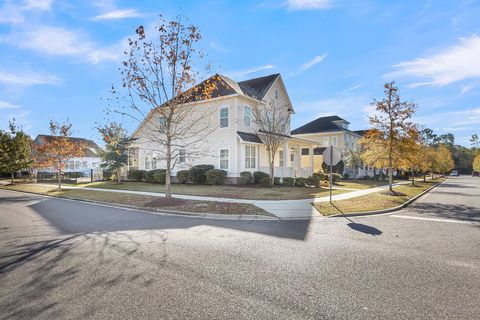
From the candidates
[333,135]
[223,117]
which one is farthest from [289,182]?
[333,135]

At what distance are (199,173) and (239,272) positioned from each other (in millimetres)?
18132

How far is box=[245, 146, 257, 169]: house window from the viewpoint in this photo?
2281 centimetres

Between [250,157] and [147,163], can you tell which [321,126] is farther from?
[147,163]

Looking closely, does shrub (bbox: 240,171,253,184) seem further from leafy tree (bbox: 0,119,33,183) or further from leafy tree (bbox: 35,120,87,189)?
leafy tree (bbox: 0,119,33,183)

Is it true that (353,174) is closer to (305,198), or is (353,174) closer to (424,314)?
(305,198)

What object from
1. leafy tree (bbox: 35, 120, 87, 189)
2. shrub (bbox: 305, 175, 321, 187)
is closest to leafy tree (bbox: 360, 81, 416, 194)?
shrub (bbox: 305, 175, 321, 187)

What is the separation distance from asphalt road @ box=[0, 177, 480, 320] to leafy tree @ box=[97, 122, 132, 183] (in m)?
18.9

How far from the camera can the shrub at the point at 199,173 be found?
73.6ft

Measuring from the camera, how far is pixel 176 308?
136 inches

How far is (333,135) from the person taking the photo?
4572 cm

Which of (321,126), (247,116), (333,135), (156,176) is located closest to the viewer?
(247,116)

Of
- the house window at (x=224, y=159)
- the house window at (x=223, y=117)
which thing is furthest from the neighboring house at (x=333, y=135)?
the house window at (x=223, y=117)

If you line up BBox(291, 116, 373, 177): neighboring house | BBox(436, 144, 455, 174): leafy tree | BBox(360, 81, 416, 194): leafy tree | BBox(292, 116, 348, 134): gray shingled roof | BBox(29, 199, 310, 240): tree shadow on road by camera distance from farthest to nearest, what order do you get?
1. BBox(292, 116, 348, 134): gray shingled roof
2. BBox(436, 144, 455, 174): leafy tree
3. BBox(291, 116, 373, 177): neighboring house
4. BBox(360, 81, 416, 194): leafy tree
5. BBox(29, 199, 310, 240): tree shadow on road

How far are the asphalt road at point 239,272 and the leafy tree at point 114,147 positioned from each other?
18.9 metres
